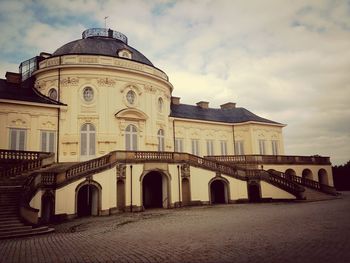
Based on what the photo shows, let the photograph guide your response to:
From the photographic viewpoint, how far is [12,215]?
48.2 ft

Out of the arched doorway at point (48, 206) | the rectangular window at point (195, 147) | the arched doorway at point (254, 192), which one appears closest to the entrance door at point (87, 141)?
the arched doorway at point (48, 206)

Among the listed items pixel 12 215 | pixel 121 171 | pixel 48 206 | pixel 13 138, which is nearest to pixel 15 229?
pixel 12 215

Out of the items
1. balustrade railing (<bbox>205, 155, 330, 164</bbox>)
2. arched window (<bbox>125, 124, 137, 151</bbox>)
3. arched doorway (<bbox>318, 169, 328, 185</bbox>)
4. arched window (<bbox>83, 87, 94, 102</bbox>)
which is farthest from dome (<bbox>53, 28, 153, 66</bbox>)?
arched doorway (<bbox>318, 169, 328, 185</bbox>)

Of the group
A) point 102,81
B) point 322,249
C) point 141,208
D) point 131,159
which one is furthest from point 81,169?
point 322,249

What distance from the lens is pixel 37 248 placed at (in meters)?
10.4

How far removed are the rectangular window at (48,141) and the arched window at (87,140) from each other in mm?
2443

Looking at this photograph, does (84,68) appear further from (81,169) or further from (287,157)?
(287,157)

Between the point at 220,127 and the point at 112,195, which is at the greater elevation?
the point at 220,127

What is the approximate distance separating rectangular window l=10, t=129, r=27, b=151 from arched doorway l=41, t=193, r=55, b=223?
8358 millimetres

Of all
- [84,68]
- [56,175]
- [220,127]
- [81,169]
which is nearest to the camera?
[56,175]

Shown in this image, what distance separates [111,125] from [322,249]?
21871 millimetres

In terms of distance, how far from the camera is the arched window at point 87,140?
26578 mm

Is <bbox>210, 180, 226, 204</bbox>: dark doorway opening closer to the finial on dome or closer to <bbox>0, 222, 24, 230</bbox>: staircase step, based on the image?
<bbox>0, 222, 24, 230</bbox>: staircase step

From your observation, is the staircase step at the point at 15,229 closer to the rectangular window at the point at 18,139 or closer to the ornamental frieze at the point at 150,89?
the rectangular window at the point at 18,139
